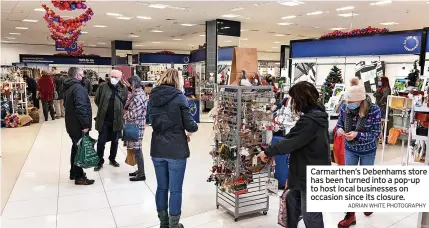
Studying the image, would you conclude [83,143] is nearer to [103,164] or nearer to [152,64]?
[103,164]

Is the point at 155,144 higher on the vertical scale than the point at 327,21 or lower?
lower

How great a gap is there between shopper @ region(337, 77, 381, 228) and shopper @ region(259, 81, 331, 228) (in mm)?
859

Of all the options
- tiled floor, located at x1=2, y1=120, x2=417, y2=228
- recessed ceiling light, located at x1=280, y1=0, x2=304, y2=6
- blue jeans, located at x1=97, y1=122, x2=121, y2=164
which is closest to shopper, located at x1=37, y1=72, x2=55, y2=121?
tiled floor, located at x1=2, y1=120, x2=417, y2=228

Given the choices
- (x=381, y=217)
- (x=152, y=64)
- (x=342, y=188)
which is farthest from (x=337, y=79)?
(x=152, y=64)

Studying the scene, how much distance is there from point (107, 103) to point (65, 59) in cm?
2119

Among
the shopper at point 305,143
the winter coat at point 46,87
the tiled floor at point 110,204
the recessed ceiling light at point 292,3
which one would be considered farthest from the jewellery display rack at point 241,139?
the winter coat at point 46,87

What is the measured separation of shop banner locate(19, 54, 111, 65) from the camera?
74.2 feet

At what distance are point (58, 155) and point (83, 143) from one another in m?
2.24

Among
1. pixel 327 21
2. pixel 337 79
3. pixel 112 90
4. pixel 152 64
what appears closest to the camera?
pixel 112 90

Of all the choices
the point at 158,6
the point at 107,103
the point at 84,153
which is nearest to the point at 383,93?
the point at 107,103

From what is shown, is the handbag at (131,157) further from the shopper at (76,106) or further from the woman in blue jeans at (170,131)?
the woman in blue jeans at (170,131)

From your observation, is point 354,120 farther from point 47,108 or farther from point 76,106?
point 47,108

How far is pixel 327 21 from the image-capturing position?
12.8 m

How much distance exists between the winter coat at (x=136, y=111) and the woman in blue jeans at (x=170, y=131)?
165 centimetres
